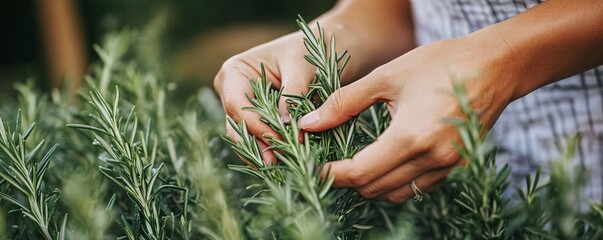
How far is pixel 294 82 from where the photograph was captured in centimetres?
95

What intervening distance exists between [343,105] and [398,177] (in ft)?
0.42

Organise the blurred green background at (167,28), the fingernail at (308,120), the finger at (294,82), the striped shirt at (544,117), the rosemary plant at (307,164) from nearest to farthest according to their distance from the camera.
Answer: the rosemary plant at (307,164)
the fingernail at (308,120)
the finger at (294,82)
the striped shirt at (544,117)
the blurred green background at (167,28)

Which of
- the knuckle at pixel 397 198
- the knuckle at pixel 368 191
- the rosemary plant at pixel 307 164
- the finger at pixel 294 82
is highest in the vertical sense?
the finger at pixel 294 82

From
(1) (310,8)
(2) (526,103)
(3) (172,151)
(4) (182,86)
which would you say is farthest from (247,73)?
(1) (310,8)

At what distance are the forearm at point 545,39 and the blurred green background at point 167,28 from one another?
9.95 ft

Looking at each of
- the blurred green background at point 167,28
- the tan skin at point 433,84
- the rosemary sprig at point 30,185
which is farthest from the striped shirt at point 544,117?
the blurred green background at point 167,28

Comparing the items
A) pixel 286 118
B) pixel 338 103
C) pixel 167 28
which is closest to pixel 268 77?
pixel 286 118

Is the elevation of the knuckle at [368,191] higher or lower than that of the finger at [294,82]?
lower

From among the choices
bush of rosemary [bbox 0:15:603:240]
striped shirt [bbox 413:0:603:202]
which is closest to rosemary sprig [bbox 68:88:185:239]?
bush of rosemary [bbox 0:15:603:240]

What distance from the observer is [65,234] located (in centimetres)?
78

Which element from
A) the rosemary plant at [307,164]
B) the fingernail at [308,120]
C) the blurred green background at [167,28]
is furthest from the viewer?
the blurred green background at [167,28]

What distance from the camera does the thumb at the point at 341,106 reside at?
779mm

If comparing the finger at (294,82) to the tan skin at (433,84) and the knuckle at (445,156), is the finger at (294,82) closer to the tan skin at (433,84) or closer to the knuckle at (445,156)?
the tan skin at (433,84)

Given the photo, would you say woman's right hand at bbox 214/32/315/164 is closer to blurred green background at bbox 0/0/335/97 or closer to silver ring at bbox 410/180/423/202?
silver ring at bbox 410/180/423/202
